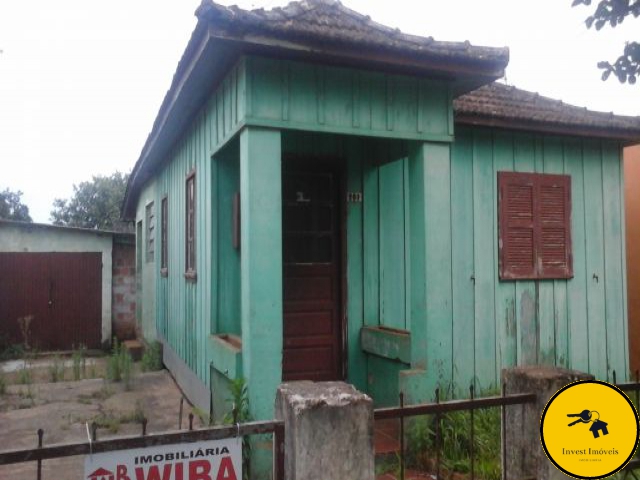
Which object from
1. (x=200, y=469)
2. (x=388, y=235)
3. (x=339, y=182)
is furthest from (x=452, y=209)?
(x=200, y=469)

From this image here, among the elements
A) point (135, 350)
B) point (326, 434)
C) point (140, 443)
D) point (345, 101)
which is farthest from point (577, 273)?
point (135, 350)

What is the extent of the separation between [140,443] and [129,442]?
0.14 ft

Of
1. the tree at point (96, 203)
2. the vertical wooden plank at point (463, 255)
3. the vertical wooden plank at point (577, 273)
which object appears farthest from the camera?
the tree at point (96, 203)

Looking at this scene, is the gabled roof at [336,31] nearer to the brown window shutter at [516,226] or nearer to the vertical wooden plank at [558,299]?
the brown window shutter at [516,226]

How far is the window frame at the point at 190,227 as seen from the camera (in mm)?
6660

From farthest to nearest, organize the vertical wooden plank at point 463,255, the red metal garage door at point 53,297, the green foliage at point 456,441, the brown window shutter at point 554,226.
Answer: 1. the red metal garage door at point 53,297
2. the brown window shutter at point 554,226
3. the vertical wooden plank at point 463,255
4. the green foliage at point 456,441

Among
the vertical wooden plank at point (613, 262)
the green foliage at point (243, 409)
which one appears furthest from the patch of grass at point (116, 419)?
the vertical wooden plank at point (613, 262)

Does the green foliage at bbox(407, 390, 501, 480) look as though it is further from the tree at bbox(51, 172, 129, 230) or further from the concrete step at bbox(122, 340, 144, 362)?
the tree at bbox(51, 172, 129, 230)

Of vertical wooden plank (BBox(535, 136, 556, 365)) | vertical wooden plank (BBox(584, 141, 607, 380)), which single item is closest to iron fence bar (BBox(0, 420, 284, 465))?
vertical wooden plank (BBox(535, 136, 556, 365))

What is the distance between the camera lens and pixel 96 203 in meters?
37.6

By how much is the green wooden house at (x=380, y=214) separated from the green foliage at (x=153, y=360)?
2.47 meters

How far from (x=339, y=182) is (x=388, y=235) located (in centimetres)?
75

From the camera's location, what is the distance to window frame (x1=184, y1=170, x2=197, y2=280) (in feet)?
21.9

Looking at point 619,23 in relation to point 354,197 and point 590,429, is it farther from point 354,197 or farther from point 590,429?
point 354,197
